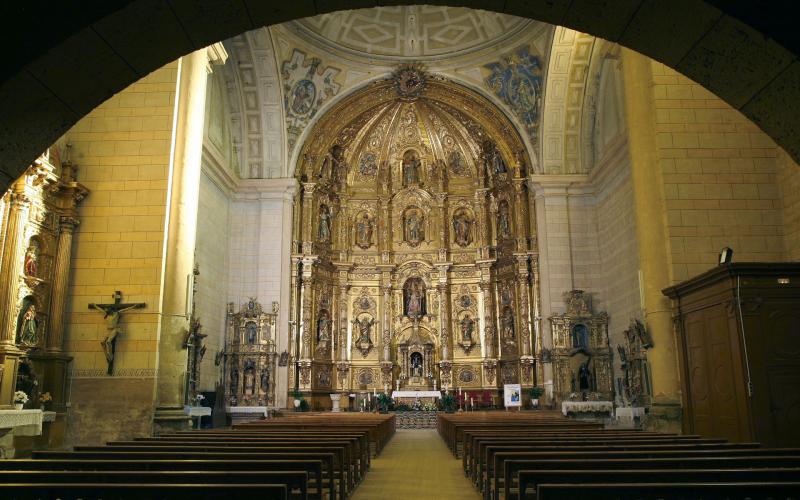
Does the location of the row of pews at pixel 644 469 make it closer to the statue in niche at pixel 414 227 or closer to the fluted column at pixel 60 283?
the fluted column at pixel 60 283

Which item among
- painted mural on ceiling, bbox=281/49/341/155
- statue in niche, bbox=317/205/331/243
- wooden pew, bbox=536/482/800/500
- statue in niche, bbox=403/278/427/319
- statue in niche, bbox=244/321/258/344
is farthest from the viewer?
statue in niche, bbox=403/278/427/319

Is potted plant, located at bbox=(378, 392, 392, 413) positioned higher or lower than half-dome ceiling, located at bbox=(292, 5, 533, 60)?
lower

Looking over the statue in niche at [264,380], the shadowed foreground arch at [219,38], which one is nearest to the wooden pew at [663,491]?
the shadowed foreground arch at [219,38]

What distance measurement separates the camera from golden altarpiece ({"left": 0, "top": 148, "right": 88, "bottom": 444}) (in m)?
10.3

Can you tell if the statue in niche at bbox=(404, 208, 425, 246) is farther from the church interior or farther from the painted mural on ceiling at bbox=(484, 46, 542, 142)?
the painted mural on ceiling at bbox=(484, 46, 542, 142)

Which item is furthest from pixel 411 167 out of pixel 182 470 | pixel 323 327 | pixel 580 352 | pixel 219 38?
pixel 219 38

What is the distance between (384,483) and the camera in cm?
827

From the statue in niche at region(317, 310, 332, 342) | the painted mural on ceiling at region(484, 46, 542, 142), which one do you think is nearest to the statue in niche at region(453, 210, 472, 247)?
the painted mural on ceiling at region(484, 46, 542, 142)

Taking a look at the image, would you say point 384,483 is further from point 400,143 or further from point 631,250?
point 400,143

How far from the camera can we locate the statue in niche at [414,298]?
27203mm

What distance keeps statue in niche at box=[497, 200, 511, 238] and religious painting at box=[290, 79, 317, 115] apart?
338 inches

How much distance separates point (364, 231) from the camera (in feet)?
91.4

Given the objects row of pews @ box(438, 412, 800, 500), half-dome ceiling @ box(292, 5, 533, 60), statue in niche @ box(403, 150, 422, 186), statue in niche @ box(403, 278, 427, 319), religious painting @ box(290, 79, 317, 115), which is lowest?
row of pews @ box(438, 412, 800, 500)

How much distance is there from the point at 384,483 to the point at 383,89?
19.3 metres
